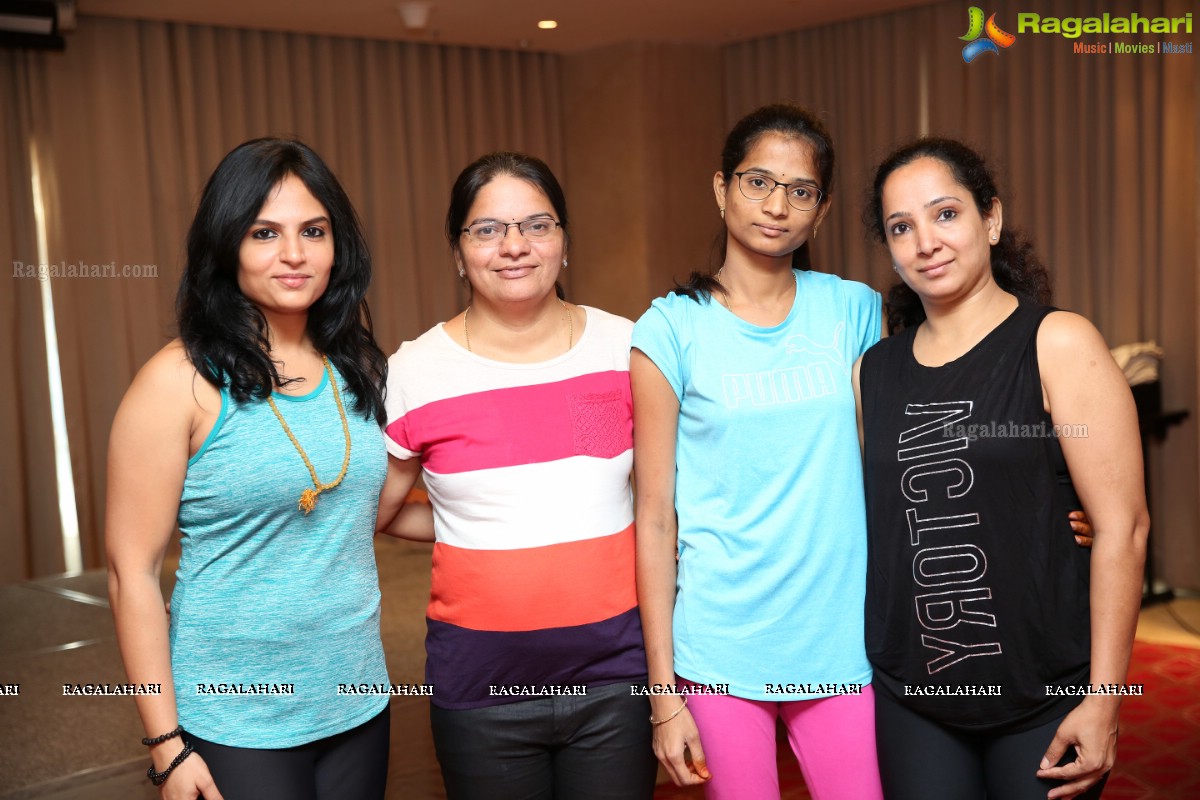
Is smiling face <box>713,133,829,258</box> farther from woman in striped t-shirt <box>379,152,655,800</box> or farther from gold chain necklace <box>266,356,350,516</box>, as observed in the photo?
gold chain necklace <box>266,356,350,516</box>

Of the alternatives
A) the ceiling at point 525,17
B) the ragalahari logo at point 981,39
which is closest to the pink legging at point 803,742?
the ceiling at point 525,17

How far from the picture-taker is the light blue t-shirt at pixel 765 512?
5.64ft

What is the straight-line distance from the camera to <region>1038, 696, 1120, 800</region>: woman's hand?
1528mm

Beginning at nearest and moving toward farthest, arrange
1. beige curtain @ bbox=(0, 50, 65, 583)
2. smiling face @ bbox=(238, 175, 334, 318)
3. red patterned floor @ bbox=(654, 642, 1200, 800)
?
smiling face @ bbox=(238, 175, 334, 318)
red patterned floor @ bbox=(654, 642, 1200, 800)
beige curtain @ bbox=(0, 50, 65, 583)

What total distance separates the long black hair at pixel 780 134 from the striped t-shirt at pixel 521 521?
0.22 meters

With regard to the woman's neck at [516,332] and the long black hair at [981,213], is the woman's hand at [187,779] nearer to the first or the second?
the woman's neck at [516,332]

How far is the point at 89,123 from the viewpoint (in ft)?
18.0

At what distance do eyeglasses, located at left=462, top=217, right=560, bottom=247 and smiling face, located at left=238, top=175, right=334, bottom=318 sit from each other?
26cm

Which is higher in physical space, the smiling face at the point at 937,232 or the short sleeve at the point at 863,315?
the smiling face at the point at 937,232

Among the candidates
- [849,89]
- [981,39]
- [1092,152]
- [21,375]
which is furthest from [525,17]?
[21,375]

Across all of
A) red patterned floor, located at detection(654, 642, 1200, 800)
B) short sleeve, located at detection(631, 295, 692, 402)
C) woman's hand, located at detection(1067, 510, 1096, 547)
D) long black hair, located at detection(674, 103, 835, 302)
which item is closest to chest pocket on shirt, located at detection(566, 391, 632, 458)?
short sleeve, located at detection(631, 295, 692, 402)

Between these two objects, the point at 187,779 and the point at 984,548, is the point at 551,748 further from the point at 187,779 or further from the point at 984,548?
the point at 984,548

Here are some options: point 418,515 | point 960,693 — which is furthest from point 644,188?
point 960,693

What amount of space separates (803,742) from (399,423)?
0.82 metres
